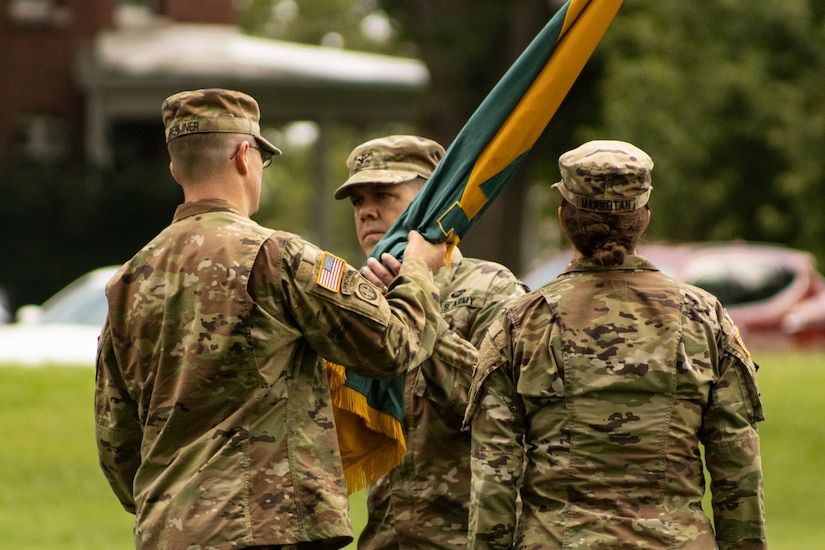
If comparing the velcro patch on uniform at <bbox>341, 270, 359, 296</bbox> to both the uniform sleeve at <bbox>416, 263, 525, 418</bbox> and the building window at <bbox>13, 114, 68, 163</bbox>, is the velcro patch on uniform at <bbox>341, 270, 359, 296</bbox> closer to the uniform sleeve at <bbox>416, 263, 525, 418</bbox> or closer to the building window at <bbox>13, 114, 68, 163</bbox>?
the uniform sleeve at <bbox>416, 263, 525, 418</bbox>

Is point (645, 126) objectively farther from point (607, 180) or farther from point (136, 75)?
point (607, 180)

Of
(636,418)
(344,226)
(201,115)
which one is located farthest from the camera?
(344,226)

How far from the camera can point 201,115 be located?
4391 mm

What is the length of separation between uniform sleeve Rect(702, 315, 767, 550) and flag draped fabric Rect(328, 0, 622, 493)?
112cm

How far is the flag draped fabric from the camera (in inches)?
190

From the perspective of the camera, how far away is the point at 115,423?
4543mm

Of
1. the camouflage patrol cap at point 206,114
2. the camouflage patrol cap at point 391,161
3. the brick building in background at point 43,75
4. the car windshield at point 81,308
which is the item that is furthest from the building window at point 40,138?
the camouflage patrol cap at point 206,114

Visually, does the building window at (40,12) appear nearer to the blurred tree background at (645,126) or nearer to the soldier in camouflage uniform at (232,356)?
the blurred tree background at (645,126)

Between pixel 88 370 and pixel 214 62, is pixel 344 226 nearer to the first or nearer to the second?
pixel 214 62

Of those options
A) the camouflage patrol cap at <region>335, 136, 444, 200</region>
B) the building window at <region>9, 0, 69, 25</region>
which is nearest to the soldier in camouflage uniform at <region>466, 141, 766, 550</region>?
the camouflage patrol cap at <region>335, 136, 444, 200</region>

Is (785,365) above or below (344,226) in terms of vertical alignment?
below

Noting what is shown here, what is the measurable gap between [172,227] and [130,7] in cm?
2967

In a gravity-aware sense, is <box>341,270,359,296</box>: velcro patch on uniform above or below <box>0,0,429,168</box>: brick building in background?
below

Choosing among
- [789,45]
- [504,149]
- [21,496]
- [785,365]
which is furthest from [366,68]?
[504,149]
